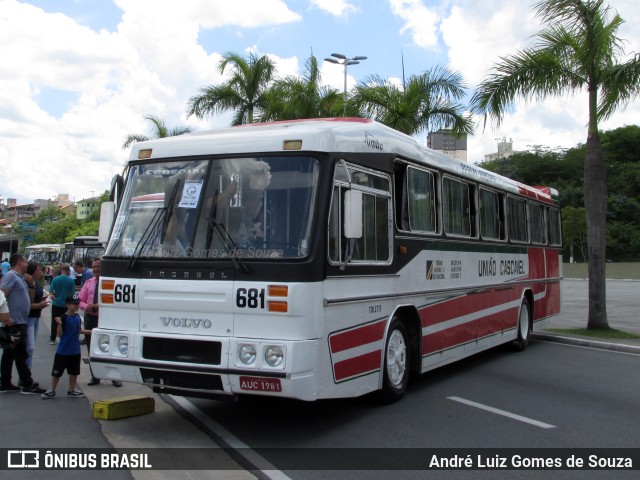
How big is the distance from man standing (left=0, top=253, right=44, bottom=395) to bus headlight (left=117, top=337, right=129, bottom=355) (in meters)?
2.72

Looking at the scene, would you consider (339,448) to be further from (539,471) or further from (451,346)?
(451,346)

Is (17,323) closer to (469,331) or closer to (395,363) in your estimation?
(395,363)

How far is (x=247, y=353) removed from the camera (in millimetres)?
6270

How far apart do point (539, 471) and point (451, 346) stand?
13.9ft

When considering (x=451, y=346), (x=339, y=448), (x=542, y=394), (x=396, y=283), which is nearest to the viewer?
(x=339, y=448)

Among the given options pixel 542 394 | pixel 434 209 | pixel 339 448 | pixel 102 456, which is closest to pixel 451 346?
pixel 542 394

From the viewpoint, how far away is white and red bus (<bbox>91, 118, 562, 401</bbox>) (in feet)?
20.8

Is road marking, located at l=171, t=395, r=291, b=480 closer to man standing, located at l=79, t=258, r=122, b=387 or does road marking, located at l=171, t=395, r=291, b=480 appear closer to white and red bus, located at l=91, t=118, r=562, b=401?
white and red bus, located at l=91, t=118, r=562, b=401

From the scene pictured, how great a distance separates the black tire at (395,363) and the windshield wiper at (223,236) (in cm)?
232

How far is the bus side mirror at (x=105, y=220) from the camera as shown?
7.77 metres

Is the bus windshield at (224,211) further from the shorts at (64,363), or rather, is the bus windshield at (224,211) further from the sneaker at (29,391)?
the sneaker at (29,391)

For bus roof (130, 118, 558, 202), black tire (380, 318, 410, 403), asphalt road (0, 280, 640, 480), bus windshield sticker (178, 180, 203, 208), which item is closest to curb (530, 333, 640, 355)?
asphalt road (0, 280, 640, 480)

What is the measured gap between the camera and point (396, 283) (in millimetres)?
8227

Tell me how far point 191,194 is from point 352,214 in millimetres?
1662
